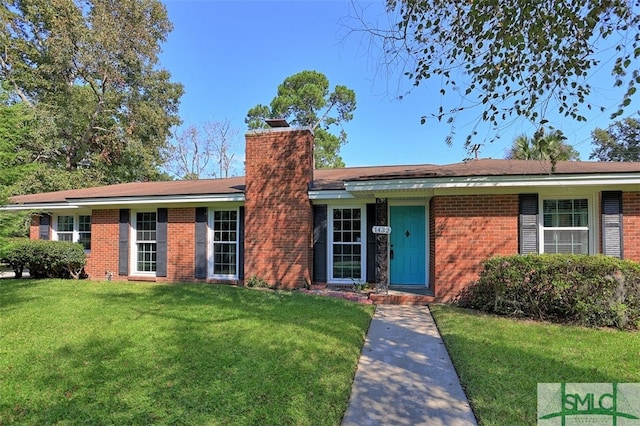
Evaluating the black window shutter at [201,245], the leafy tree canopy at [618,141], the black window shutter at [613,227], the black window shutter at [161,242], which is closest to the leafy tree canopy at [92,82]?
the black window shutter at [161,242]

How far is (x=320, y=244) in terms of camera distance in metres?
10.8

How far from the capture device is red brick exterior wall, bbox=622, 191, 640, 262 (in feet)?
26.3

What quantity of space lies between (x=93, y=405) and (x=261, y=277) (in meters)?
7.26

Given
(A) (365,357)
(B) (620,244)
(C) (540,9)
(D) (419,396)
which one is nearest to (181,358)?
(A) (365,357)

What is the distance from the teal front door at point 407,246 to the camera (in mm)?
10242

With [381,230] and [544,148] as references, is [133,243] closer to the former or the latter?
[381,230]

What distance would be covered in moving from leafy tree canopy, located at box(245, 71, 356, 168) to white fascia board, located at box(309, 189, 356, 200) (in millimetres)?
21826

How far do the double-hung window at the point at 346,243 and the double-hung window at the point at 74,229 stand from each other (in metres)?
9.43

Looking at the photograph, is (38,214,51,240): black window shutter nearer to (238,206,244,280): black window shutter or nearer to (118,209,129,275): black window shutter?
(118,209,129,275): black window shutter

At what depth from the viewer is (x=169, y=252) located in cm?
1205

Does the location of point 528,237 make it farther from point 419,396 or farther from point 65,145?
point 65,145

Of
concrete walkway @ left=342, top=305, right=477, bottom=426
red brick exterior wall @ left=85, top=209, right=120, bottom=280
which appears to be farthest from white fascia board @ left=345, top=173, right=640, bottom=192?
red brick exterior wall @ left=85, top=209, right=120, bottom=280

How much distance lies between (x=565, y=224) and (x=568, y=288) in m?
2.58

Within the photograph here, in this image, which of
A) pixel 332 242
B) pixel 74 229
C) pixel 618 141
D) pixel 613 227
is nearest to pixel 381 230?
pixel 332 242
